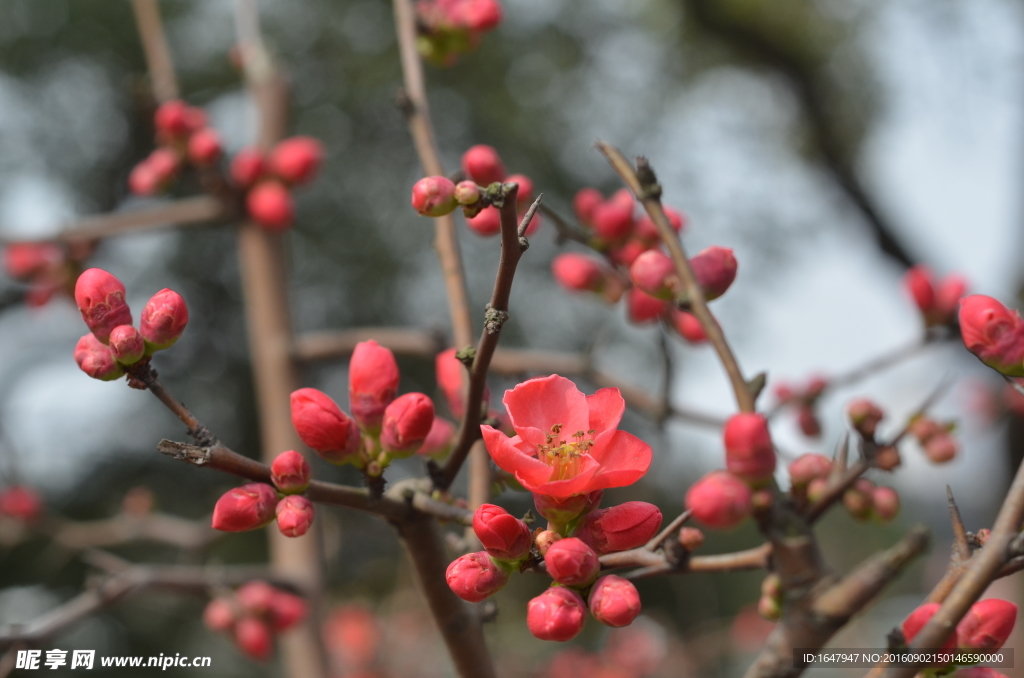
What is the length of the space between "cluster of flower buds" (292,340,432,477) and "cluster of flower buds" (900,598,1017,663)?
0.36m

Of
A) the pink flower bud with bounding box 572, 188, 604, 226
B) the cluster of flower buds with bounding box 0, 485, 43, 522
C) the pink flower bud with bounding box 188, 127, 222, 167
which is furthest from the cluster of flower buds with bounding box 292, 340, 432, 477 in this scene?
the cluster of flower buds with bounding box 0, 485, 43, 522

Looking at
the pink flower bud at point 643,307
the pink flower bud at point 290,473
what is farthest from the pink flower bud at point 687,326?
the pink flower bud at point 290,473

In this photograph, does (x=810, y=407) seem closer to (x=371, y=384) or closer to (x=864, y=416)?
(x=864, y=416)

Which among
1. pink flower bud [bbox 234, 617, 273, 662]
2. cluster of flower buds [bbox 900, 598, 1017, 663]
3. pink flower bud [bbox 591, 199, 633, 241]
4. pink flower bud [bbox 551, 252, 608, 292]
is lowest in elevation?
pink flower bud [bbox 234, 617, 273, 662]

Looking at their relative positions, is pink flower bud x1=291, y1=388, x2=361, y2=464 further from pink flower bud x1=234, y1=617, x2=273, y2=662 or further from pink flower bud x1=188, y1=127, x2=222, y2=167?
pink flower bud x1=188, y1=127, x2=222, y2=167

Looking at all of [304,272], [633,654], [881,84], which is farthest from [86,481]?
[881,84]

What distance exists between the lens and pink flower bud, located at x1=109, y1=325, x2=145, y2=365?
523 mm

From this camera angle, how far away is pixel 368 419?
589 mm

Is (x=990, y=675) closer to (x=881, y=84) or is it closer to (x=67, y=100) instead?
(x=881, y=84)

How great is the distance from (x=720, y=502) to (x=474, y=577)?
6.7 inches

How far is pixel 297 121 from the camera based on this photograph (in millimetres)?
4980

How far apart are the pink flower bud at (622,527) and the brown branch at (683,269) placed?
0.10 m

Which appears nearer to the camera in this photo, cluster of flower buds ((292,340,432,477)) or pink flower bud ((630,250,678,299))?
cluster of flower buds ((292,340,432,477))

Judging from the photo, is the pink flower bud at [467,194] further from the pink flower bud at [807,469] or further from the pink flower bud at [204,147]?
the pink flower bud at [204,147]
